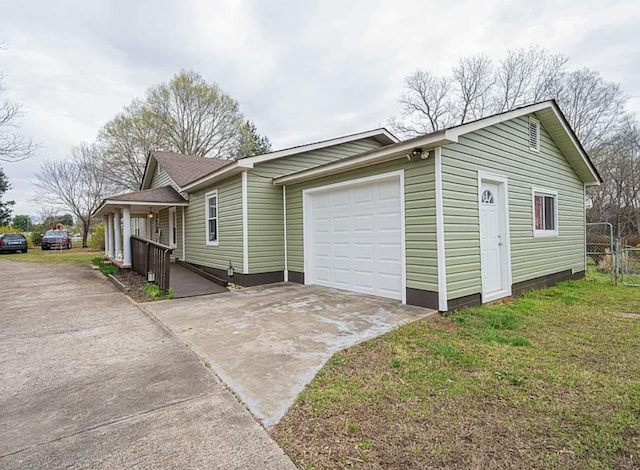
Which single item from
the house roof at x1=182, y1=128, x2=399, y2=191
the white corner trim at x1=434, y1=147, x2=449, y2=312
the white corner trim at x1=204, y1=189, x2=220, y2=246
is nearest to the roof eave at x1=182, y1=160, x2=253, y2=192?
the house roof at x1=182, y1=128, x2=399, y2=191

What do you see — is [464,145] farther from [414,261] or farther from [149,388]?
[149,388]

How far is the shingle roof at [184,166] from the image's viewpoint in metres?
12.3

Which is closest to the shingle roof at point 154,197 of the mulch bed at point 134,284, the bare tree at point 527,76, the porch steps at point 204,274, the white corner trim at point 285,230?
the porch steps at point 204,274

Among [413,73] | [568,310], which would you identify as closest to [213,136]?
[413,73]

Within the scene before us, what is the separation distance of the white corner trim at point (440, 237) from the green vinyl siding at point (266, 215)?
14.5 ft

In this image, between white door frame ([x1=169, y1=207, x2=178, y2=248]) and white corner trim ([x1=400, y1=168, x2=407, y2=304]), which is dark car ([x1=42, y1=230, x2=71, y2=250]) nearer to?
white door frame ([x1=169, y1=207, x2=178, y2=248])

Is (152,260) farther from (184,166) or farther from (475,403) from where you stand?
(475,403)

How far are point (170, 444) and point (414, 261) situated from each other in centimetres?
445

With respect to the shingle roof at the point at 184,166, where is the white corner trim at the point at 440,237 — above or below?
below

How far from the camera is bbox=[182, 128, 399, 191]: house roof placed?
7.86 m

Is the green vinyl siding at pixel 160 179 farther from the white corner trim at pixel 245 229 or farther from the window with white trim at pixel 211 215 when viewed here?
the white corner trim at pixel 245 229

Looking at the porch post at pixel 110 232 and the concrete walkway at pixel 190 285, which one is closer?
the concrete walkway at pixel 190 285

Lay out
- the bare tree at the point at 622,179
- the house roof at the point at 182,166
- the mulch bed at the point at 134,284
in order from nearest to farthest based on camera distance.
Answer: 1. the mulch bed at the point at 134,284
2. the house roof at the point at 182,166
3. the bare tree at the point at 622,179

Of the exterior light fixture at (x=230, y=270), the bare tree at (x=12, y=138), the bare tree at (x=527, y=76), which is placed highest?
the bare tree at (x=527, y=76)
